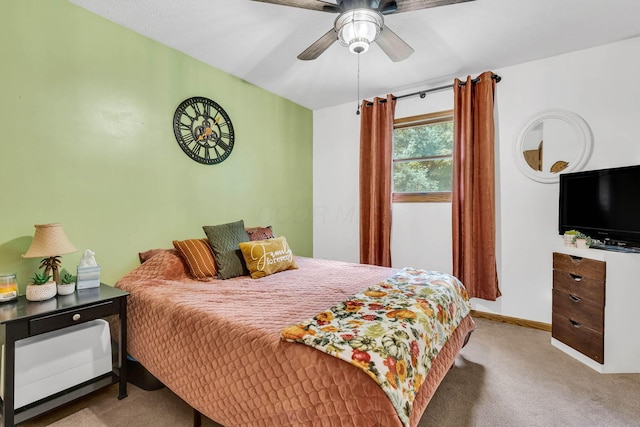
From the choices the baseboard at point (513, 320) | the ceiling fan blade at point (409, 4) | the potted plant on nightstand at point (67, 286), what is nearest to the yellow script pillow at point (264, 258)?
the potted plant on nightstand at point (67, 286)

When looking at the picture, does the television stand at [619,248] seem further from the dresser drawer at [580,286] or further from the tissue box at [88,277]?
the tissue box at [88,277]

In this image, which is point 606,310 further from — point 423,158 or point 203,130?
point 203,130

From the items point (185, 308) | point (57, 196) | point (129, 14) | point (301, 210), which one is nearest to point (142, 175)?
point (57, 196)

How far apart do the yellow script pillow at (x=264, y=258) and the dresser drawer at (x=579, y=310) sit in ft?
7.73

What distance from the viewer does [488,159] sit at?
2979 mm

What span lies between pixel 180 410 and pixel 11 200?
1.65 m

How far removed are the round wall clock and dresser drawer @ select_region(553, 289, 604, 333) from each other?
3.36m

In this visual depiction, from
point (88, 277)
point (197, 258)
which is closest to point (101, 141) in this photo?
point (88, 277)

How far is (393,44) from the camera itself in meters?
1.95

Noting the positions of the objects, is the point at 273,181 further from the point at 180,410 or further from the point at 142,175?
the point at 180,410

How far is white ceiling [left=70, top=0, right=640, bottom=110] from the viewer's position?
2.08 metres

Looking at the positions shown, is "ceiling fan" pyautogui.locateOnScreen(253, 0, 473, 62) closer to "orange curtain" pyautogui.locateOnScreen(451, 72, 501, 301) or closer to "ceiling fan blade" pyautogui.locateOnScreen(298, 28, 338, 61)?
"ceiling fan blade" pyautogui.locateOnScreen(298, 28, 338, 61)

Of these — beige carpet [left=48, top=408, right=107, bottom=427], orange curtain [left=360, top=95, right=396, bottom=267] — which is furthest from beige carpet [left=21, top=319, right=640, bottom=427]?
orange curtain [left=360, top=95, right=396, bottom=267]

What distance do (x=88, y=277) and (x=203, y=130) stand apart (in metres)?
1.57
